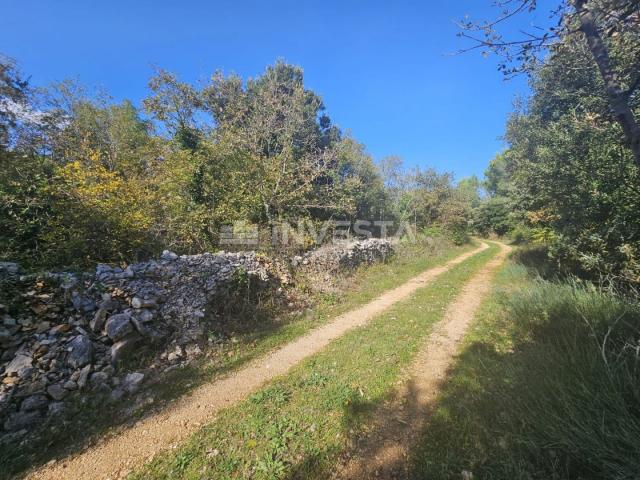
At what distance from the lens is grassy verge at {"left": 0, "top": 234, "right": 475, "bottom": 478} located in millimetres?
3010

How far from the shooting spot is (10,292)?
4.36 metres

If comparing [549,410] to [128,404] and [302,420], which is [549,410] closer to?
[302,420]

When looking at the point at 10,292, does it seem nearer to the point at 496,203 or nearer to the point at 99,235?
the point at 99,235

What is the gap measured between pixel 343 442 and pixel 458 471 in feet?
3.87

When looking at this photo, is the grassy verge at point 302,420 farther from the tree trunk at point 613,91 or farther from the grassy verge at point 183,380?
the tree trunk at point 613,91

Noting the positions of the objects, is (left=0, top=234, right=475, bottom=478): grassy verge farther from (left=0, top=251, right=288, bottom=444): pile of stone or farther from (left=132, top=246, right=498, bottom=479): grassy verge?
(left=132, top=246, right=498, bottom=479): grassy verge

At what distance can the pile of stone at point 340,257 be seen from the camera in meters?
9.96

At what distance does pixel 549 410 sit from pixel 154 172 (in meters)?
14.2

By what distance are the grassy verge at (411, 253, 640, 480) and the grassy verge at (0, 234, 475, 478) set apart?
3.54 meters

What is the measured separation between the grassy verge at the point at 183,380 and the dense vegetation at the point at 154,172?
14.6 ft

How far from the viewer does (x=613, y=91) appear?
2340 mm

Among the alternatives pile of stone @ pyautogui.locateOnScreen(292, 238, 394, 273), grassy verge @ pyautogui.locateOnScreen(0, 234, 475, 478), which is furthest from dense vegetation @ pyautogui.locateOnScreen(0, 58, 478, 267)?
grassy verge @ pyautogui.locateOnScreen(0, 234, 475, 478)

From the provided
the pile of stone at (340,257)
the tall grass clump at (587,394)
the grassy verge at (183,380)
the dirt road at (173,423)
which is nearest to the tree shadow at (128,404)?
the grassy verge at (183,380)

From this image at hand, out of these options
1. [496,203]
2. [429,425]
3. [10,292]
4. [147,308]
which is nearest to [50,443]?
[147,308]
